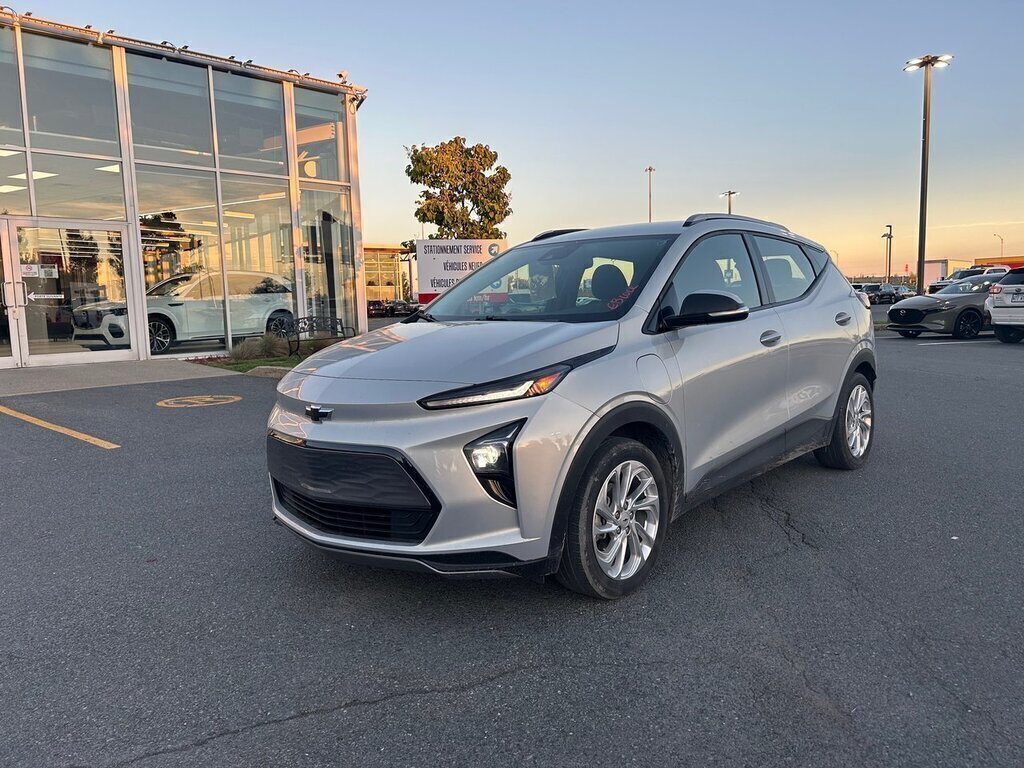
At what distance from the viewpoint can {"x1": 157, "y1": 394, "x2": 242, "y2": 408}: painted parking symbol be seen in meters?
8.73

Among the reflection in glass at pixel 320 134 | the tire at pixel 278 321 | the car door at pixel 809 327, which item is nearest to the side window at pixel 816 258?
the car door at pixel 809 327

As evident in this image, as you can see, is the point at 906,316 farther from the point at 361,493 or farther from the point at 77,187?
the point at 77,187

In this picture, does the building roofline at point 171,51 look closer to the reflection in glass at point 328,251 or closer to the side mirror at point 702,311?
the reflection in glass at point 328,251

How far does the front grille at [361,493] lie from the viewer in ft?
9.27

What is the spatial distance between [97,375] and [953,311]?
58.4 feet

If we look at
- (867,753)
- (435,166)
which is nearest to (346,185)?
(435,166)

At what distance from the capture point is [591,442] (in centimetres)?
300

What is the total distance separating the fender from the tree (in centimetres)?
2556

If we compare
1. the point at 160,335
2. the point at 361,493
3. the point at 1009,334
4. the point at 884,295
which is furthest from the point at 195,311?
the point at 884,295

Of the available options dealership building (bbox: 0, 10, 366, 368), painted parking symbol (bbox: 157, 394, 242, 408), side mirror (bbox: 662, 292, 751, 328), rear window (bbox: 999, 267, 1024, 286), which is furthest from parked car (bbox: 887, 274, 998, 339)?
side mirror (bbox: 662, 292, 751, 328)

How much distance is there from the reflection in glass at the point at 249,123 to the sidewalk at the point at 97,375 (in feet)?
15.8

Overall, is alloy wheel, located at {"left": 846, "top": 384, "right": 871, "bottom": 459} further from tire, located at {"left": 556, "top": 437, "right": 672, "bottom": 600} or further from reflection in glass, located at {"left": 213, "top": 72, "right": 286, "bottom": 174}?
reflection in glass, located at {"left": 213, "top": 72, "right": 286, "bottom": 174}

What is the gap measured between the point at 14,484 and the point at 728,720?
17.5ft

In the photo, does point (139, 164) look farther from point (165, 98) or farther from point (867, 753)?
point (867, 753)
